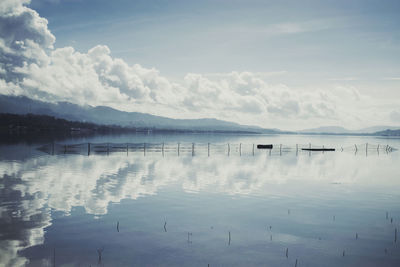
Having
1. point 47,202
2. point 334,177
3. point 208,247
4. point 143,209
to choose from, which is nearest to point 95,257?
point 208,247

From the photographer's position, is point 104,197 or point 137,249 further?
point 104,197

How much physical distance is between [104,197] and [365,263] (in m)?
20.7

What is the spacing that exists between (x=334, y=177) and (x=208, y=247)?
33323 millimetres

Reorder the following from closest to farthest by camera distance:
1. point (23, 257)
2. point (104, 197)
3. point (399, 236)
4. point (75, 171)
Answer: point (23, 257), point (399, 236), point (104, 197), point (75, 171)

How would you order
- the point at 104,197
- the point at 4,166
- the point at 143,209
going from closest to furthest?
1. the point at 143,209
2. the point at 104,197
3. the point at 4,166

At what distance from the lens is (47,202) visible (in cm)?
2556

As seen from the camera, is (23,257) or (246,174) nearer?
(23,257)

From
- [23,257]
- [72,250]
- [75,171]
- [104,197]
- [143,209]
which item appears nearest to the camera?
[23,257]

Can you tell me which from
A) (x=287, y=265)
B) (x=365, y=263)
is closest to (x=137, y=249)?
(x=287, y=265)

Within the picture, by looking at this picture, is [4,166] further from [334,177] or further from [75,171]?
[334,177]

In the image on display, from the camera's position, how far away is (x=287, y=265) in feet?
50.4

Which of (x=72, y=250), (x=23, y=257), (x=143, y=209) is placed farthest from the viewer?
(x=143, y=209)

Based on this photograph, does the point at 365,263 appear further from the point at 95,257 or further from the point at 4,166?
the point at 4,166

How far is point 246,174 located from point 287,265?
3079 centimetres
